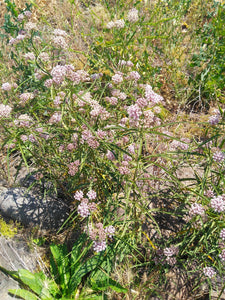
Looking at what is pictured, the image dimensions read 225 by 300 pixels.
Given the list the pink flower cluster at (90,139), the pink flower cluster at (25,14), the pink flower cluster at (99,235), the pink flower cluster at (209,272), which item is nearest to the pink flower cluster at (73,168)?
the pink flower cluster at (90,139)

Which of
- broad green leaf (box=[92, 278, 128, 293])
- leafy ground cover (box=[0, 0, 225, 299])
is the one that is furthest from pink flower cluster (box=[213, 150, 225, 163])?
broad green leaf (box=[92, 278, 128, 293])

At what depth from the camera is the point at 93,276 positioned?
2.09m

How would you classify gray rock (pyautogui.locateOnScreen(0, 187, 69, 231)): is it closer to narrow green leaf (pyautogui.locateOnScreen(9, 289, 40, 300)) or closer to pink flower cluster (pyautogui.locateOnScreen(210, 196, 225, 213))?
narrow green leaf (pyautogui.locateOnScreen(9, 289, 40, 300))

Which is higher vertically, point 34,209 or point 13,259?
point 34,209

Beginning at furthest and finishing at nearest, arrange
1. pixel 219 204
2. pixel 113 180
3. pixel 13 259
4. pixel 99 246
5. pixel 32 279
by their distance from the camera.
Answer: pixel 13 259 < pixel 32 279 < pixel 113 180 < pixel 99 246 < pixel 219 204

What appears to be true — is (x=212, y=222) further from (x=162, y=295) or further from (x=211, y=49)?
(x=211, y=49)

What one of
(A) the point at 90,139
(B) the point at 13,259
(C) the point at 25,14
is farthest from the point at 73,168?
(C) the point at 25,14

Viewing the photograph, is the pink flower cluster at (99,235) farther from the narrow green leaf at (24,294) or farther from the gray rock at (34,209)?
the gray rock at (34,209)

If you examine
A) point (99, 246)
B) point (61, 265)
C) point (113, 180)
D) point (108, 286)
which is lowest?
point (108, 286)

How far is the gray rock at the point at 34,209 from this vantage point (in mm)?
2570

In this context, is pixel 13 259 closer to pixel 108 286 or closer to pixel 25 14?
pixel 108 286

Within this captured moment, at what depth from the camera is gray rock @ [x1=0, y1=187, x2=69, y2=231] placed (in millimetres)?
2570

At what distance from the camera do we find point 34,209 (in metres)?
2.63

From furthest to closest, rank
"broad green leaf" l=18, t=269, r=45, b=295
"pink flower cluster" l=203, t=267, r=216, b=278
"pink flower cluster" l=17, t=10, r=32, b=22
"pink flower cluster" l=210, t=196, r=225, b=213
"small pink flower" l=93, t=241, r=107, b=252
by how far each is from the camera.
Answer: "pink flower cluster" l=17, t=10, r=32, b=22
"broad green leaf" l=18, t=269, r=45, b=295
"pink flower cluster" l=203, t=267, r=216, b=278
"small pink flower" l=93, t=241, r=107, b=252
"pink flower cluster" l=210, t=196, r=225, b=213
